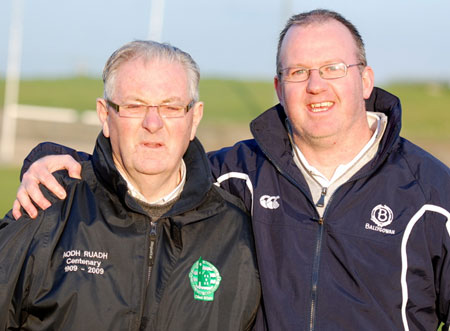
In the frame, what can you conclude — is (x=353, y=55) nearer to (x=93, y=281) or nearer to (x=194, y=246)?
(x=194, y=246)

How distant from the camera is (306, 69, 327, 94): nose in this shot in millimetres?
3725

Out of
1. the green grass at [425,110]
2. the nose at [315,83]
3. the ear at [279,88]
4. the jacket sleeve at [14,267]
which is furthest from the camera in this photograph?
the green grass at [425,110]

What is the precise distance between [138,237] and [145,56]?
2.75 feet

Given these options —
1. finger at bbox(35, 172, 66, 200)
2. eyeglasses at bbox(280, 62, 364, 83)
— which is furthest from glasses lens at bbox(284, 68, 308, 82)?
finger at bbox(35, 172, 66, 200)

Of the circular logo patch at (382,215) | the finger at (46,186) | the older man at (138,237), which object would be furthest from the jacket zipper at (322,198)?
the finger at (46,186)

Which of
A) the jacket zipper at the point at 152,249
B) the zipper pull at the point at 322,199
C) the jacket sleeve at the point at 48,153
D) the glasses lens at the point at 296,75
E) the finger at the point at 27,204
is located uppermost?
the glasses lens at the point at 296,75

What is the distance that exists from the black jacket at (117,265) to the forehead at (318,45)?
89 centimetres

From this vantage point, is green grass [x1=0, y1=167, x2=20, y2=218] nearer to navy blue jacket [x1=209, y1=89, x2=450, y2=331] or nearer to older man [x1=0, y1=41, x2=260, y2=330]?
older man [x1=0, y1=41, x2=260, y2=330]

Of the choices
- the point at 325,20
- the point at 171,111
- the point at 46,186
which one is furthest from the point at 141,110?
the point at 325,20

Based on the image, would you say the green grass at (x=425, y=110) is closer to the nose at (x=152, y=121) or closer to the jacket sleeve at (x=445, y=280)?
the jacket sleeve at (x=445, y=280)

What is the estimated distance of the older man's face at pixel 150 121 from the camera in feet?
10.8

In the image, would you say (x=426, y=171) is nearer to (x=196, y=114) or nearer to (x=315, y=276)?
(x=315, y=276)

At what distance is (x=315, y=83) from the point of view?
12.3ft

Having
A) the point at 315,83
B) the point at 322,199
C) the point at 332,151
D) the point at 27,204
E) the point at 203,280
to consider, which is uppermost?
the point at 315,83
